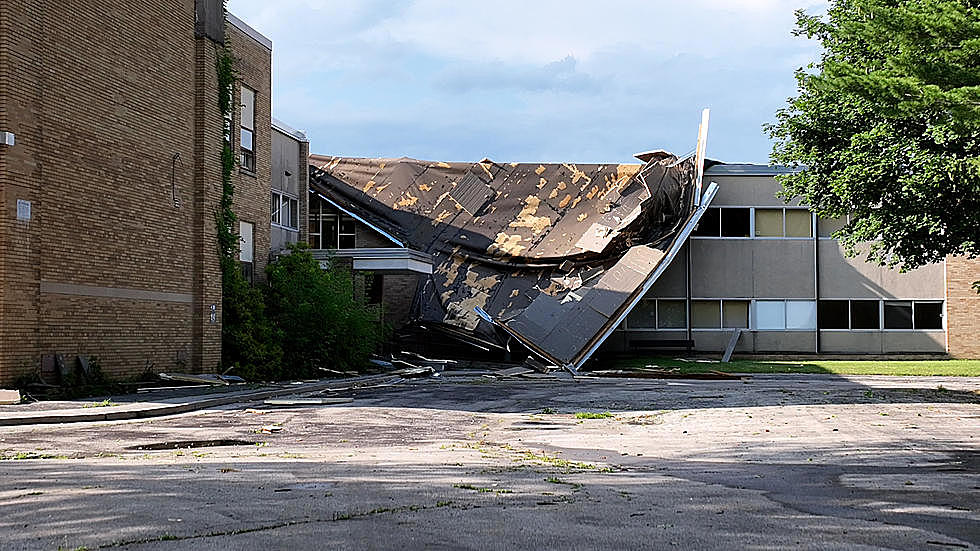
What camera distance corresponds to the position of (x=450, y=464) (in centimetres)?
1190

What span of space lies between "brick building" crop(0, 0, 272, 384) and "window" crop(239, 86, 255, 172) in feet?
2.46

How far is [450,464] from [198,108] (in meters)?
18.9

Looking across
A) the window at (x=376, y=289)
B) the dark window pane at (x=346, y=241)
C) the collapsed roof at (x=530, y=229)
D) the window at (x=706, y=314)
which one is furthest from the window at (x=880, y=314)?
the dark window pane at (x=346, y=241)

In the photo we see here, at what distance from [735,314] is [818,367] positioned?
8016 mm

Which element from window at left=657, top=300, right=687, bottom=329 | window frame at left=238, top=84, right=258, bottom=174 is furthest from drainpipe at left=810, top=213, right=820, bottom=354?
window frame at left=238, top=84, right=258, bottom=174

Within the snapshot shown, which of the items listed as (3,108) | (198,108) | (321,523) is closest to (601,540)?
(321,523)

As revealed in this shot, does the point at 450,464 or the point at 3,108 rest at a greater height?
the point at 3,108

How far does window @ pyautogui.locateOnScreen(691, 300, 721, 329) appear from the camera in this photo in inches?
1884

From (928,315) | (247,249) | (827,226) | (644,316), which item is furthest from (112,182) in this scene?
(928,315)

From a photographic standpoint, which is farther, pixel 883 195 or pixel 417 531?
pixel 883 195

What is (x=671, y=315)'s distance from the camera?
47938 mm

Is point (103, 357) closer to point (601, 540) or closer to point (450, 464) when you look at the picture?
point (450, 464)

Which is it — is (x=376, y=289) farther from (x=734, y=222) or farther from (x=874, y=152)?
(x=874, y=152)

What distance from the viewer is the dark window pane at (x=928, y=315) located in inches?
1879
